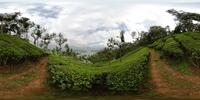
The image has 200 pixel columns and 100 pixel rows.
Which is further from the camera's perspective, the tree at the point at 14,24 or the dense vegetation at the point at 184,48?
the tree at the point at 14,24

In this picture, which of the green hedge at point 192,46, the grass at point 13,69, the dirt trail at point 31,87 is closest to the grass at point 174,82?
the green hedge at point 192,46

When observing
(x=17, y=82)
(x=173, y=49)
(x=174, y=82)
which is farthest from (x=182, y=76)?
(x=17, y=82)

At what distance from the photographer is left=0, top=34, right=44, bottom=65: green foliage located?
48156 millimetres

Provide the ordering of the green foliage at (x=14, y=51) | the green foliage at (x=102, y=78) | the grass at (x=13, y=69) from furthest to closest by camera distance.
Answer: the green foliage at (x=14, y=51) → the grass at (x=13, y=69) → the green foliage at (x=102, y=78)

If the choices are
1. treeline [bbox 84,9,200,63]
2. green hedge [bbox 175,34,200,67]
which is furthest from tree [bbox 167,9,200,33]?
green hedge [bbox 175,34,200,67]

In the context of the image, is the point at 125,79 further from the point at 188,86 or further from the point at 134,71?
the point at 188,86

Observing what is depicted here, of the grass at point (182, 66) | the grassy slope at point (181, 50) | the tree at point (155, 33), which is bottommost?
the grass at point (182, 66)

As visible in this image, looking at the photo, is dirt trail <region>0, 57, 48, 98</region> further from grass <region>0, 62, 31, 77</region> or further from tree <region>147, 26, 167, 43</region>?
tree <region>147, 26, 167, 43</region>

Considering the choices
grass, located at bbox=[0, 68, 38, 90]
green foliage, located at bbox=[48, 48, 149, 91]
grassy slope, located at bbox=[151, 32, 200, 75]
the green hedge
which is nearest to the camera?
grass, located at bbox=[0, 68, 38, 90]

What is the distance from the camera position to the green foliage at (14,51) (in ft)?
158

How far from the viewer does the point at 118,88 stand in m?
45.4

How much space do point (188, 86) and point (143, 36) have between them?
118ft

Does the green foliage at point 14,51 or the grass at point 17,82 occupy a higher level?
the green foliage at point 14,51

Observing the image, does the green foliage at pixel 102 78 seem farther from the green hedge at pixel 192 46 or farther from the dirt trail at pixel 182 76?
the green hedge at pixel 192 46
